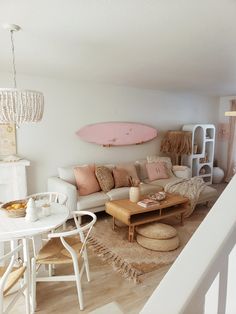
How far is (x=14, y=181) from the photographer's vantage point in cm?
350

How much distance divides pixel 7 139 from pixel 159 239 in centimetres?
258

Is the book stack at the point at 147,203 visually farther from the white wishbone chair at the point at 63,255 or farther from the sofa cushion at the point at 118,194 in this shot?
the white wishbone chair at the point at 63,255

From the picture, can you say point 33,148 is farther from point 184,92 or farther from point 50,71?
point 184,92

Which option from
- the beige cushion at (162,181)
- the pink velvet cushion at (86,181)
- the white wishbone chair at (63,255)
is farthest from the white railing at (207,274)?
the beige cushion at (162,181)

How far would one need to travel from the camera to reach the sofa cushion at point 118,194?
3719 millimetres

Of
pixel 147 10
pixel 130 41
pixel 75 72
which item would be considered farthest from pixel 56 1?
pixel 75 72

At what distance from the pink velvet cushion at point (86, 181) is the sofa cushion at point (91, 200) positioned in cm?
10

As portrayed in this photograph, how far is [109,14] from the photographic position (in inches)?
62.4

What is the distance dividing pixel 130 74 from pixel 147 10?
204cm

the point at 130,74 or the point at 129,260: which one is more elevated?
the point at 130,74

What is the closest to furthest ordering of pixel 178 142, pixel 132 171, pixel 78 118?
pixel 78 118 → pixel 132 171 → pixel 178 142

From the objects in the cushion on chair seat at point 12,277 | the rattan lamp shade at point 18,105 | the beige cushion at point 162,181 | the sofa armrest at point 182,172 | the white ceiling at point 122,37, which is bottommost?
the cushion on chair seat at point 12,277

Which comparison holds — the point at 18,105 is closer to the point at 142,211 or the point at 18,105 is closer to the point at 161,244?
the point at 142,211

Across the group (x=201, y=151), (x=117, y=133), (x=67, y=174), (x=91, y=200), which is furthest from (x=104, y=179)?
(x=201, y=151)
